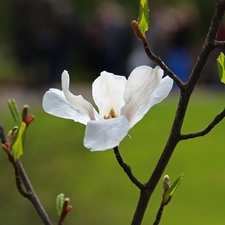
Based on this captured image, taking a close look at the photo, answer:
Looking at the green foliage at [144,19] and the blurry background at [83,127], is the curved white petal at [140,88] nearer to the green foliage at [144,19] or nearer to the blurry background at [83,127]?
the green foliage at [144,19]

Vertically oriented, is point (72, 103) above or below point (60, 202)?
above

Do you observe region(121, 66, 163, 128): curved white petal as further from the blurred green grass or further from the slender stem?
the blurred green grass

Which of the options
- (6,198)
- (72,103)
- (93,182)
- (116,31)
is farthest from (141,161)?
(72,103)

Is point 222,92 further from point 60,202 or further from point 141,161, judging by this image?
point 60,202

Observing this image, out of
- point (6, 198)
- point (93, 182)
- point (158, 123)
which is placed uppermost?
point (6, 198)

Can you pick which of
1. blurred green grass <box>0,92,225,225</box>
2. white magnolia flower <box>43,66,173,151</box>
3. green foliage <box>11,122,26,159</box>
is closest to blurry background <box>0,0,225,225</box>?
blurred green grass <box>0,92,225,225</box>

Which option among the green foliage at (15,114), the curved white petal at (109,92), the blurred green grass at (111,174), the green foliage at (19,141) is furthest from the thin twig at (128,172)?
the blurred green grass at (111,174)
